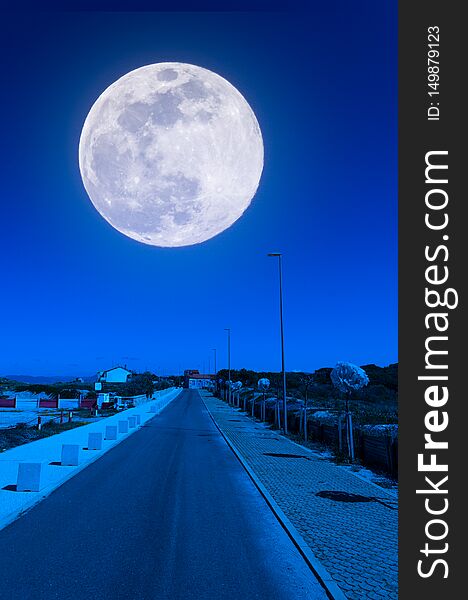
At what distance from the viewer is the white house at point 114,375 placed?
145000 millimetres

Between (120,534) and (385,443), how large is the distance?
962 cm

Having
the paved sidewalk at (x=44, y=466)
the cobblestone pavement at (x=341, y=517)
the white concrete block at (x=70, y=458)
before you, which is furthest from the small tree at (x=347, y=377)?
the white concrete block at (x=70, y=458)

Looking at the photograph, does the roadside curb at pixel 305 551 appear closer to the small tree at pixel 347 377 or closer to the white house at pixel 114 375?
the small tree at pixel 347 377

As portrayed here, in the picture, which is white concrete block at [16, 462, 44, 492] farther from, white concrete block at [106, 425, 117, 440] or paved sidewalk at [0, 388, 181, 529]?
white concrete block at [106, 425, 117, 440]

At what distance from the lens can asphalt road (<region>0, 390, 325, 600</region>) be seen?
585 cm

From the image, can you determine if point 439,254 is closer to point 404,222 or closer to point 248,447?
point 404,222

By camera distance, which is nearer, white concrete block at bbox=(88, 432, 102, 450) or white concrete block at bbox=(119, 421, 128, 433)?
white concrete block at bbox=(88, 432, 102, 450)

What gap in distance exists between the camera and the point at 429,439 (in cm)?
575

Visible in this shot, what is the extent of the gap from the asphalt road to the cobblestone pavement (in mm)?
486

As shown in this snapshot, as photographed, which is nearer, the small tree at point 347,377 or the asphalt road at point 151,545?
the asphalt road at point 151,545

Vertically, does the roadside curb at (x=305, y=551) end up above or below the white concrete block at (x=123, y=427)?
above

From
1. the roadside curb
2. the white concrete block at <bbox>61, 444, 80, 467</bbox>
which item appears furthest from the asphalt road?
the white concrete block at <bbox>61, 444, 80, 467</bbox>

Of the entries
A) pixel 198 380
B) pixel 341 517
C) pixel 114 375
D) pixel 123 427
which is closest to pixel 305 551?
pixel 341 517

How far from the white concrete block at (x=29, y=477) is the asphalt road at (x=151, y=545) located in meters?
0.54
